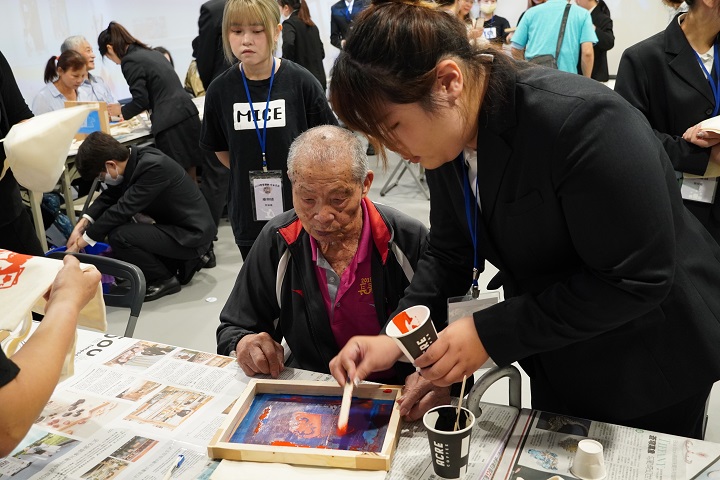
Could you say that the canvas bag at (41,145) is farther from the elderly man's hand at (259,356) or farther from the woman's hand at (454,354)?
the woman's hand at (454,354)

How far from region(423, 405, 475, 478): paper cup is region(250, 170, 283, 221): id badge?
2004 mm

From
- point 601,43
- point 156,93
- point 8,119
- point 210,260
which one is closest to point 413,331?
point 8,119

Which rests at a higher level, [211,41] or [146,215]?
[211,41]

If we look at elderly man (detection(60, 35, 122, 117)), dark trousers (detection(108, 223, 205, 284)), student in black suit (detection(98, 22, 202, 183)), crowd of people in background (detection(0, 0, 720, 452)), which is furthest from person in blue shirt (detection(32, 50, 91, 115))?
crowd of people in background (detection(0, 0, 720, 452))

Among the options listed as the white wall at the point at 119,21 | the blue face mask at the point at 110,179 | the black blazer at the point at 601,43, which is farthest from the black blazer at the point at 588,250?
the black blazer at the point at 601,43

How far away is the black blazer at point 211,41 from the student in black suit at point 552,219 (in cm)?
388

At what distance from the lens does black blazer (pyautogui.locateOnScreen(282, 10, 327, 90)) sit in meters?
6.62

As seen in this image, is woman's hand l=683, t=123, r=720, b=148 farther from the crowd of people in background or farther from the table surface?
the table surface

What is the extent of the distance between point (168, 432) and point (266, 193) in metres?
1.81

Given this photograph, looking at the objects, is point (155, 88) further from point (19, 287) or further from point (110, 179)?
point (19, 287)

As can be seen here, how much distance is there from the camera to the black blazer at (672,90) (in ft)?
7.02

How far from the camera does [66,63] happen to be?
5762 millimetres

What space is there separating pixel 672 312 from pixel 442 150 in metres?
0.56

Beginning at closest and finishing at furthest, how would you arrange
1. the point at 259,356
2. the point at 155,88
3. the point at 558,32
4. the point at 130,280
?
the point at 259,356, the point at 130,280, the point at 155,88, the point at 558,32
